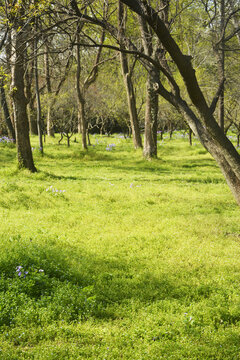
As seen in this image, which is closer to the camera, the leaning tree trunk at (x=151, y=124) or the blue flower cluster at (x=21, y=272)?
the blue flower cluster at (x=21, y=272)

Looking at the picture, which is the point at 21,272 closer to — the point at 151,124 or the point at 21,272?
the point at 21,272

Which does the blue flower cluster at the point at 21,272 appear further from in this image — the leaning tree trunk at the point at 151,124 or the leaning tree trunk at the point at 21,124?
the leaning tree trunk at the point at 151,124

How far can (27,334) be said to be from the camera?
12.9ft

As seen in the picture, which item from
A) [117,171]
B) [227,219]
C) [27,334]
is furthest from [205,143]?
[117,171]

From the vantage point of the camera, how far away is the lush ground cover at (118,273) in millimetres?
3896

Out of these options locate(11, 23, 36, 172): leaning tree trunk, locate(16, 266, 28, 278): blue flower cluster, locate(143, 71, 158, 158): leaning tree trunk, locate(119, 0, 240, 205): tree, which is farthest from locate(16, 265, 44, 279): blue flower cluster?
locate(143, 71, 158, 158): leaning tree trunk

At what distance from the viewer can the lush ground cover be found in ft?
12.8

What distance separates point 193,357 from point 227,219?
4964 millimetres

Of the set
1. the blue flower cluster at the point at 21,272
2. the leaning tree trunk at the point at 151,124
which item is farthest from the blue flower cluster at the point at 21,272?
the leaning tree trunk at the point at 151,124

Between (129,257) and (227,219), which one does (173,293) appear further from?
(227,219)

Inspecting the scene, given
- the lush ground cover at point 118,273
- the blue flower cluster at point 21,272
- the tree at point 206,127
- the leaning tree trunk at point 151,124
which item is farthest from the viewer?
the leaning tree trunk at point 151,124

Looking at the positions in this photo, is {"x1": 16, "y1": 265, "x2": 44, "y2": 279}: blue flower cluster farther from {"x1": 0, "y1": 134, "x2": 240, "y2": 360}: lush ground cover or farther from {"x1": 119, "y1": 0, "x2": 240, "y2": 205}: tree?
{"x1": 119, "y1": 0, "x2": 240, "y2": 205}: tree

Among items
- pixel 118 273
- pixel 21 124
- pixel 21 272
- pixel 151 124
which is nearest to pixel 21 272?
pixel 21 272

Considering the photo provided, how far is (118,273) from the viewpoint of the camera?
18.3ft
